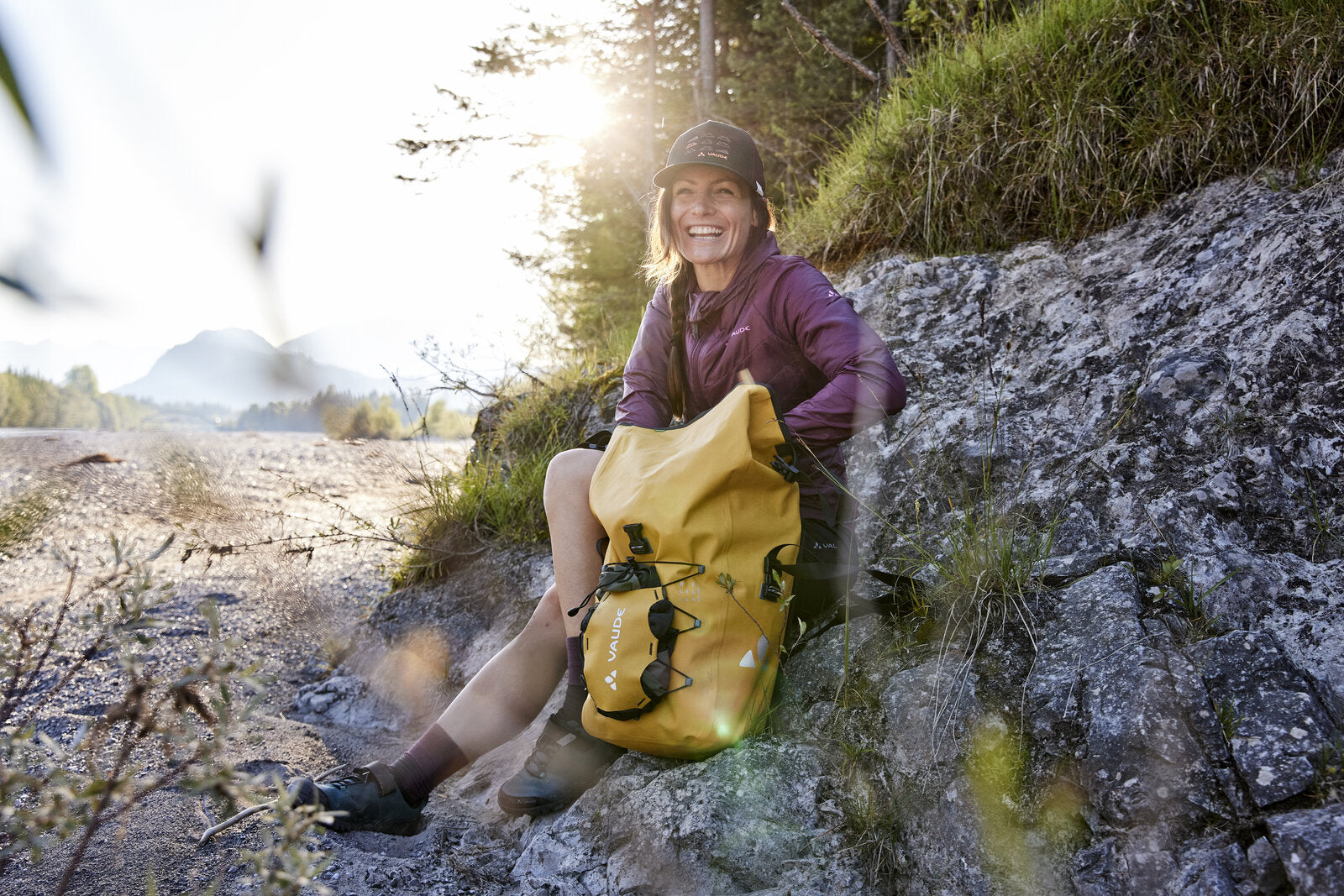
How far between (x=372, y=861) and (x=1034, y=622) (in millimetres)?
2088

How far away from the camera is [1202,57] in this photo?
3271mm

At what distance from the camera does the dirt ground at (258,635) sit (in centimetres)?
191

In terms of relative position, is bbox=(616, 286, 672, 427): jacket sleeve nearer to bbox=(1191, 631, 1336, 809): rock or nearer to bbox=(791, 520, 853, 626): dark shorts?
bbox=(791, 520, 853, 626): dark shorts

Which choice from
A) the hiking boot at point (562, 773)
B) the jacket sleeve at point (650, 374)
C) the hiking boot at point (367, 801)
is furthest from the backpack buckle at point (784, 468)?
the hiking boot at point (367, 801)

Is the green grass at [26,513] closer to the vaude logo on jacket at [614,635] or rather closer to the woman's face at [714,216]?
the vaude logo on jacket at [614,635]

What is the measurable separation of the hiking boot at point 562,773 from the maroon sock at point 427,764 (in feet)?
0.80

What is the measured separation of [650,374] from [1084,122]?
267 centimetres

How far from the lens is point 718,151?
8.61 ft

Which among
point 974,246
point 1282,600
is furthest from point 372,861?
point 974,246

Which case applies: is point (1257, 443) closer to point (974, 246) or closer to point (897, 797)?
point (897, 797)

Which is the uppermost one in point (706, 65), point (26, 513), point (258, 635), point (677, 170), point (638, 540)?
point (706, 65)

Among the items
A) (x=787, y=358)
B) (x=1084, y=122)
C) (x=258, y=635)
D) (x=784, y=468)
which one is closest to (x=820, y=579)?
(x=784, y=468)

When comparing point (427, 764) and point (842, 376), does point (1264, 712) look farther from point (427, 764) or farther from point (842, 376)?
point (427, 764)

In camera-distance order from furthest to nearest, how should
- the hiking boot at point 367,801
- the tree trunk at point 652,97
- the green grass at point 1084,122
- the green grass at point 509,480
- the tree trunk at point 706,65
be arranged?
the tree trunk at point 652,97
the tree trunk at point 706,65
the green grass at point 509,480
the green grass at point 1084,122
the hiking boot at point 367,801
